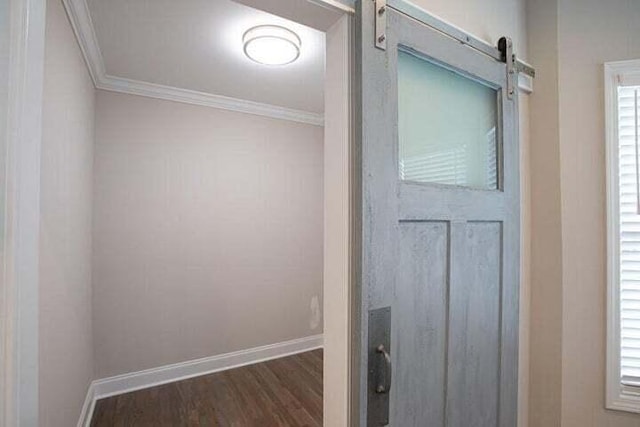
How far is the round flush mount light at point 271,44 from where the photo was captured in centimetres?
188

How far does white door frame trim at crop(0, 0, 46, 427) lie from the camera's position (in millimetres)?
597

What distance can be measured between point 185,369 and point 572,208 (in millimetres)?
3099

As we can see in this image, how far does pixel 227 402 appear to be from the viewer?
7.88 feet

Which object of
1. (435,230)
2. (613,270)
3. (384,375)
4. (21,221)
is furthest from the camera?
(613,270)

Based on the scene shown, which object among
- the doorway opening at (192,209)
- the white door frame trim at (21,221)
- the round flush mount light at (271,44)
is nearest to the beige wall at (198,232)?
the doorway opening at (192,209)

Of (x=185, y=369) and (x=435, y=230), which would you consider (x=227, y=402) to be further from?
(x=435, y=230)

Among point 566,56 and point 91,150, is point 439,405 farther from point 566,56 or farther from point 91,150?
point 91,150

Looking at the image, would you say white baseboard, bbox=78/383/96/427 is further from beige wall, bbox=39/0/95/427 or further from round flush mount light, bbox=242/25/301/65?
round flush mount light, bbox=242/25/301/65

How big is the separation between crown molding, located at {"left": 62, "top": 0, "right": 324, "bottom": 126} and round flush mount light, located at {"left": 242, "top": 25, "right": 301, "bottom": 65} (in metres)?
0.87

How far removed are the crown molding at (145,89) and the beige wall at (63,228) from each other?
0.09 m

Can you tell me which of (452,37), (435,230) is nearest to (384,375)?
(435,230)

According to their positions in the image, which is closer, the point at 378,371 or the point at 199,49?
the point at 378,371

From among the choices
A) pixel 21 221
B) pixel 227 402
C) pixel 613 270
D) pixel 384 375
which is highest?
pixel 21 221

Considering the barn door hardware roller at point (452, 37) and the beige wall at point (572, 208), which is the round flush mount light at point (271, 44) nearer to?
the barn door hardware roller at point (452, 37)
